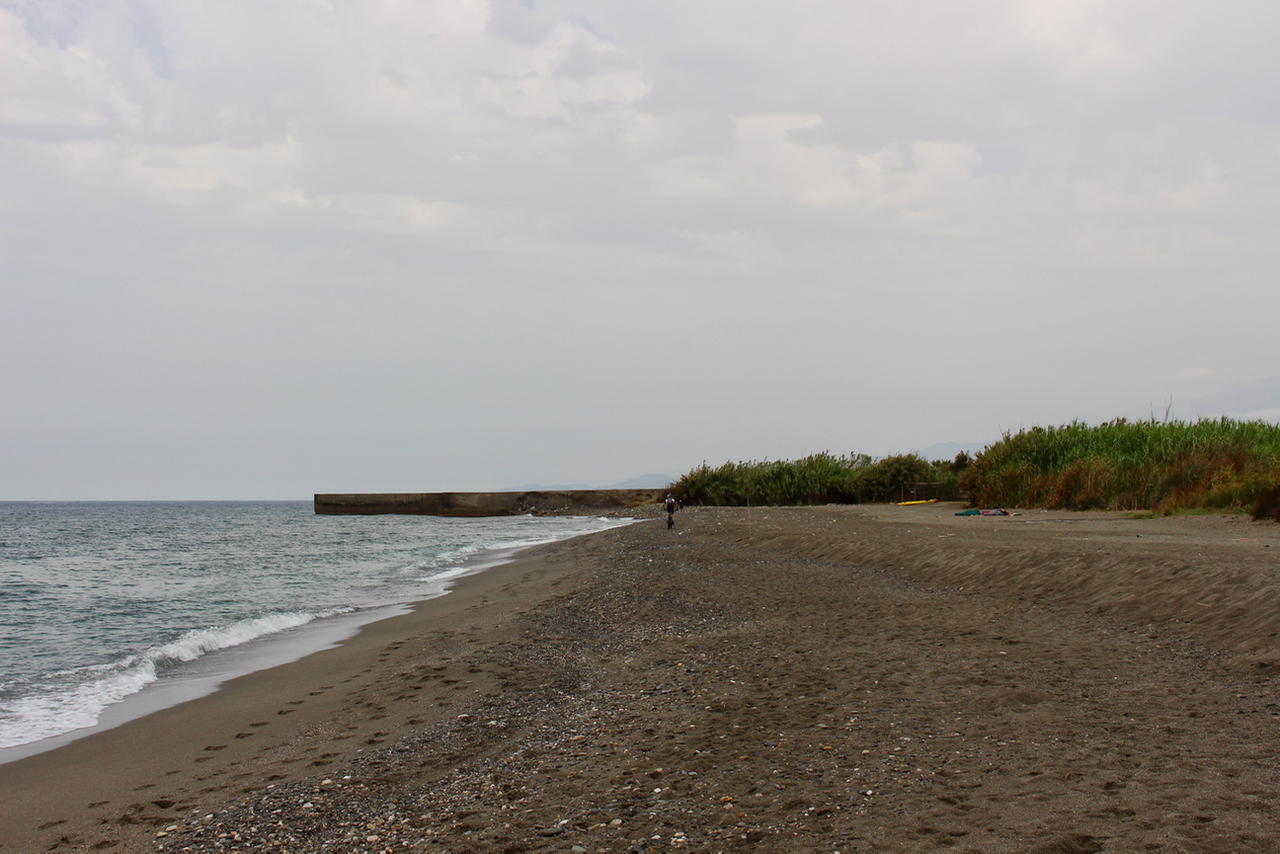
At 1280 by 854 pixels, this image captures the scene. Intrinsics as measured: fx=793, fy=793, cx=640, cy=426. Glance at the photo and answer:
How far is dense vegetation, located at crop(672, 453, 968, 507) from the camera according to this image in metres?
37.0

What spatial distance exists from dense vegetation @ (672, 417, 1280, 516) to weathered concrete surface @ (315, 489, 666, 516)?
72.3ft

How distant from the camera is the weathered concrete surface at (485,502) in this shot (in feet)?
198

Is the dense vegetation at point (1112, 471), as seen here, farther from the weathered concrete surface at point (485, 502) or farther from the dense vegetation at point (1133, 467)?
the weathered concrete surface at point (485, 502)

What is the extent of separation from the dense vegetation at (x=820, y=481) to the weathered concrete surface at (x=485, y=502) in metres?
10.5

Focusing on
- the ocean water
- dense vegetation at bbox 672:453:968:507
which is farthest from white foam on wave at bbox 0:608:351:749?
dense vegetation at bbox 672:453:968:507

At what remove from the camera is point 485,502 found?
64.6 metres

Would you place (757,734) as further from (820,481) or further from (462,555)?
(820,481)

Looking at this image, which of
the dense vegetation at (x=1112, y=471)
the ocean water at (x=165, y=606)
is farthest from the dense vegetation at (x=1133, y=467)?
the ocean water at (x=165, y=606)

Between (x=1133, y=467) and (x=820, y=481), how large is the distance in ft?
61.5

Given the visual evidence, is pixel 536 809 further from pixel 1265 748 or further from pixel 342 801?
pixel 1265 748

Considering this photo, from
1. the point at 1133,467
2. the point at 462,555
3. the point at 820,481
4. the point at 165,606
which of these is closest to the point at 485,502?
the point at 820,481

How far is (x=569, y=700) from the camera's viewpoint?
6.37 meters

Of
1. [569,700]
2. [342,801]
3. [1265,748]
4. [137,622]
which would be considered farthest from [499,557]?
[1265,748]

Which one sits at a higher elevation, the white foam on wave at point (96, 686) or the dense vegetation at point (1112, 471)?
the dense vegetation at point (1112, 471)
